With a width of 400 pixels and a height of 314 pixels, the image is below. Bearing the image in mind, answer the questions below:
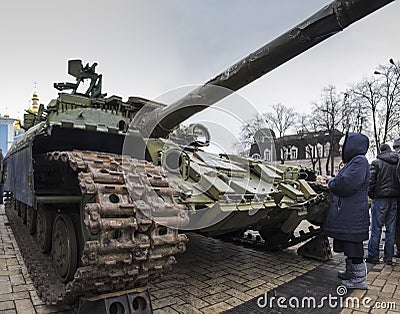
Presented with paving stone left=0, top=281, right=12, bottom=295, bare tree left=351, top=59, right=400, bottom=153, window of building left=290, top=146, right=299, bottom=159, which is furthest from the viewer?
window of building left=290, top=146, right=299, bottom=159

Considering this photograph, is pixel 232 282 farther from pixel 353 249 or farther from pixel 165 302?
pixel 353 249

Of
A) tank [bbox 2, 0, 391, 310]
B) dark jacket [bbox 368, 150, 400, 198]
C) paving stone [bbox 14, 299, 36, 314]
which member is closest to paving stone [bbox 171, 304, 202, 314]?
tank [bbox 2, 0, 391, 310]

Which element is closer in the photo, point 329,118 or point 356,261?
point 356,261

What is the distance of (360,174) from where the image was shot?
175 inches

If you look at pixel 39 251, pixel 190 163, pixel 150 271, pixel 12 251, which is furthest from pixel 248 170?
pixel 12 251

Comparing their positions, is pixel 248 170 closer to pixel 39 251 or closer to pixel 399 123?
pixel 39 251

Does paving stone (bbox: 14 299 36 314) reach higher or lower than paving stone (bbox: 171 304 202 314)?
higher

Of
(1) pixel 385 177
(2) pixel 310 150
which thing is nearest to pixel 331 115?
(2) pixel 310 150

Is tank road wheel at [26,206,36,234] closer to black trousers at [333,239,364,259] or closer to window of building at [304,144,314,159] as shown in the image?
black trousers at [333,239,364,259]

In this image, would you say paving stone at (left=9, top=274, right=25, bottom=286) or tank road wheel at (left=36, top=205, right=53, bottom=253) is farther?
tank road wheel at (left=36, top=205, right=53, bottom=253)

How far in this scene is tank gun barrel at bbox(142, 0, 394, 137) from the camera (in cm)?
264

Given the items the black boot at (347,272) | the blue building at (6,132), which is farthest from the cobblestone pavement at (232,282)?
the blue building at (6,132)

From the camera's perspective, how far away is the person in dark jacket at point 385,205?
5723 millimetres

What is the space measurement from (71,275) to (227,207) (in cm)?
164
